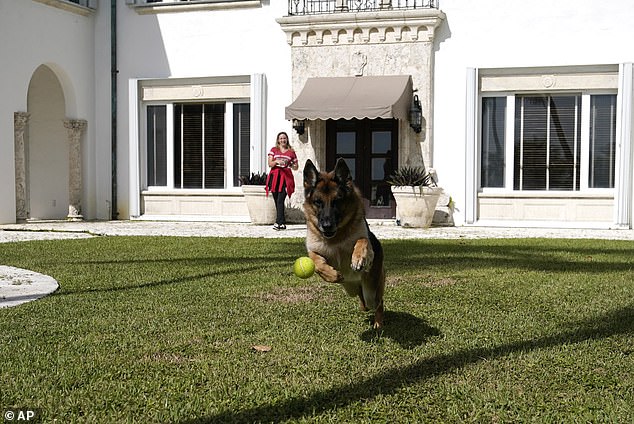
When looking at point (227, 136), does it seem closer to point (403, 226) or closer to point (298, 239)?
point (403, 226)

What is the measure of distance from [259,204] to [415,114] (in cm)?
410

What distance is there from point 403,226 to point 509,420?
13.3 metres

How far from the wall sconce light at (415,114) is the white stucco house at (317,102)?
72mm

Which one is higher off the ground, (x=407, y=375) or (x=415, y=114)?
(x=415, y=114)

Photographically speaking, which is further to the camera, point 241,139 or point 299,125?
point 241,139

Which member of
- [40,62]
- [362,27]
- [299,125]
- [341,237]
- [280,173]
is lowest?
[341,237]

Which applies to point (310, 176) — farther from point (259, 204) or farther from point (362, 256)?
point (259, 204)

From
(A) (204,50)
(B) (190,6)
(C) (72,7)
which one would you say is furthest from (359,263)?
(C) (72,7)

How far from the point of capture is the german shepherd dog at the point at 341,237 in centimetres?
506

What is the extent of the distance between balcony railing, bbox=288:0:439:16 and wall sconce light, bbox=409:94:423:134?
214cm

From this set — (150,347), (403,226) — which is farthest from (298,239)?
(150,347)

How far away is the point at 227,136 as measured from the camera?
19.1 meters

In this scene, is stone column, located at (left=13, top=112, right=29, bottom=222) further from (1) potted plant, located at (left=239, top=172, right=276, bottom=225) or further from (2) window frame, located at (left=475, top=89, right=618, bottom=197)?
(2) window frame, located at (left=475, top=89, right=618, bottom=197)

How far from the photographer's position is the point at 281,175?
16.2 meters
